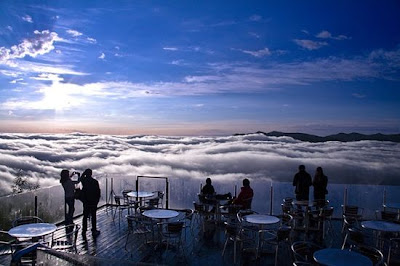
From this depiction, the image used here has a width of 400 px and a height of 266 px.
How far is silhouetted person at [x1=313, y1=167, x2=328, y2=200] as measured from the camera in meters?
8.95

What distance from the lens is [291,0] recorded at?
45.9ft

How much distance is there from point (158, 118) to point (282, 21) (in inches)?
1015

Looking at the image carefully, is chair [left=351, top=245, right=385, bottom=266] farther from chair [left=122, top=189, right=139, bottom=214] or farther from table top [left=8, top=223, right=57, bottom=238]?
chair [left=122, top=189, right=139, bottom=214]

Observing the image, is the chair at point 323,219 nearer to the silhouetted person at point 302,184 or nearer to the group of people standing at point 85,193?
the silhouetted person at point 302,184

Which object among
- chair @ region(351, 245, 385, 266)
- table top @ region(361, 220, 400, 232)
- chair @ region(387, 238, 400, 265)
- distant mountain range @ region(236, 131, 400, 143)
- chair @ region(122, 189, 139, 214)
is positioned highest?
distant mountain range @ region(236, 131, 400, 143)

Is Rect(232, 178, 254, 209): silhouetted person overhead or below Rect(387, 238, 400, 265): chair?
overhead

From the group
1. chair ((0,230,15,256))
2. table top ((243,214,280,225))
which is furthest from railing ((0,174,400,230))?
table top ((243,214,280,225))

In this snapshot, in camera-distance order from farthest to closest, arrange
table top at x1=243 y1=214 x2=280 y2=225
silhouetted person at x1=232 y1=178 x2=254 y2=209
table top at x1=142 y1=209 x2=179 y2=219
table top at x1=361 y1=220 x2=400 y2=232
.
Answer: silhouetted person at x1=232 y1=178 x2=254 y2=209
table top at x1=142 y1=209 x2=179 y2=219
table top at x1=243 y1=214 x2=280 y2=225
table top at x1=361 y1=220 x2=400 y2=232

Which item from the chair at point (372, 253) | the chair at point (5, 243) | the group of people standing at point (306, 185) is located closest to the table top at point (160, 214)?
the group of people standing at point (306, 185)

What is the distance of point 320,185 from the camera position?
29.4 feet

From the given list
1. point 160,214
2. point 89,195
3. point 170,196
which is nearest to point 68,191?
point 89,195

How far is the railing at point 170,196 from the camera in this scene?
27.5 ft

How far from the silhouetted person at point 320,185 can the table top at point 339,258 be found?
175 inches

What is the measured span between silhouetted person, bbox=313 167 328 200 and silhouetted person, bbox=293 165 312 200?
0.60 feet
